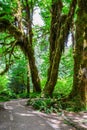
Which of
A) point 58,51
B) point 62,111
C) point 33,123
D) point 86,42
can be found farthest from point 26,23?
point 33,123

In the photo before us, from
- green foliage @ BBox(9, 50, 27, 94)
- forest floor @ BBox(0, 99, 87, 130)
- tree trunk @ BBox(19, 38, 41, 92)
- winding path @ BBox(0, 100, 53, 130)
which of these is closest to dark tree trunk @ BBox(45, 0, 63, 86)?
tree trunk @ BBox(19, 38, 41, 92)

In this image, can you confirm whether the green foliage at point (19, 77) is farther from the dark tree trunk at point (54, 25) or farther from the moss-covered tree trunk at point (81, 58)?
the moss-covered tree trunk at point (81, 58)

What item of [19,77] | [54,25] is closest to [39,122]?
[54,25]

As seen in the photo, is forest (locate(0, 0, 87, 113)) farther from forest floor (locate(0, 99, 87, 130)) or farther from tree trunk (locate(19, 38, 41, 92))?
forest floor (locate(0, 99, 87, 130))

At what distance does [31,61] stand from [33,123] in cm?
1776

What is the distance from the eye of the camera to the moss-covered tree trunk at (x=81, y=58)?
1605cm

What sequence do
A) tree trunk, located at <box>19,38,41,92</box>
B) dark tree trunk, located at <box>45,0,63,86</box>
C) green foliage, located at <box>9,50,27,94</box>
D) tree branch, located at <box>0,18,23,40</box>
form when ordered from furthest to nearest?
green foliage, located at <box>9,50,27,94</box>, tree trunk, located at <box>19,38,41,92</box>, tree branch, located at <box>0,18,23,40</box>, dark tree trunk, located at <box>45,0,63,86</box>

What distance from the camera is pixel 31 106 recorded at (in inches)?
664

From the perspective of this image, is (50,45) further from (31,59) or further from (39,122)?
(39,122)

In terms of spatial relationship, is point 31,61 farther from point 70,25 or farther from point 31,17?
point 70,25

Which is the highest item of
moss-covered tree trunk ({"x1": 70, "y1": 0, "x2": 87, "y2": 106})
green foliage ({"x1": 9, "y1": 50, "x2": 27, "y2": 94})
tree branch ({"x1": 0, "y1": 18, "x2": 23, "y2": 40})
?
tree branch ({"x1": 0, "y1": 18, "x2": 23, "y2": 40})

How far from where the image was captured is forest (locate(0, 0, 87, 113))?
16.1 metres

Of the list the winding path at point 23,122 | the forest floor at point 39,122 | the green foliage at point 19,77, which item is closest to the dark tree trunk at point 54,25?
the forest floor at point 39,122

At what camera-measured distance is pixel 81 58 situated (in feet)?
54.5
